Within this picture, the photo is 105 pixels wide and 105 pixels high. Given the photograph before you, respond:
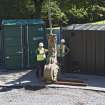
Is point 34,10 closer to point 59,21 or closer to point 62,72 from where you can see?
point 59,21

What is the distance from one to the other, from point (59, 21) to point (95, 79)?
44.7 feet

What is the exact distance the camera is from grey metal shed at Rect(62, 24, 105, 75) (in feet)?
56.9

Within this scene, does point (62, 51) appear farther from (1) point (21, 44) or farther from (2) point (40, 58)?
(1) point (21, 44)

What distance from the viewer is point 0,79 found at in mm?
17266

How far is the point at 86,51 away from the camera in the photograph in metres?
17.7

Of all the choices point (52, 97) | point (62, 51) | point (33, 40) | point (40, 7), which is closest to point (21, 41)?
point (33, 40)

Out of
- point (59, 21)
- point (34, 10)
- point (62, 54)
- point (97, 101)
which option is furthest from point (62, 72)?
point (59, 21)

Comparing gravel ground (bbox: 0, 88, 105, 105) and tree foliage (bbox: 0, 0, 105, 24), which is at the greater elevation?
tree foliage (bbox: 0, 0, 105, 24)

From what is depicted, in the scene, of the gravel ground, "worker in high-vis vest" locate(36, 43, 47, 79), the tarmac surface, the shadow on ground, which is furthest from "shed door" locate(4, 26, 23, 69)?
the gravel ground

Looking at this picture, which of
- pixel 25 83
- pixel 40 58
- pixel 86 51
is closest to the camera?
pixel 25 83

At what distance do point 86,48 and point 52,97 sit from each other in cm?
436

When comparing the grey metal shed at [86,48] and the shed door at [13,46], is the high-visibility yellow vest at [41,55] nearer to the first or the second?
the grey metal shed at [86,48]

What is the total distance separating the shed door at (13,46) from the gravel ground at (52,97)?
397 cm

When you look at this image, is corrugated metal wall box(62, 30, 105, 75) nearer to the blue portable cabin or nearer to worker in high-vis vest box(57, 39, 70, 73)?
worker in high-vis vest box(57, 39, 70, 73)
